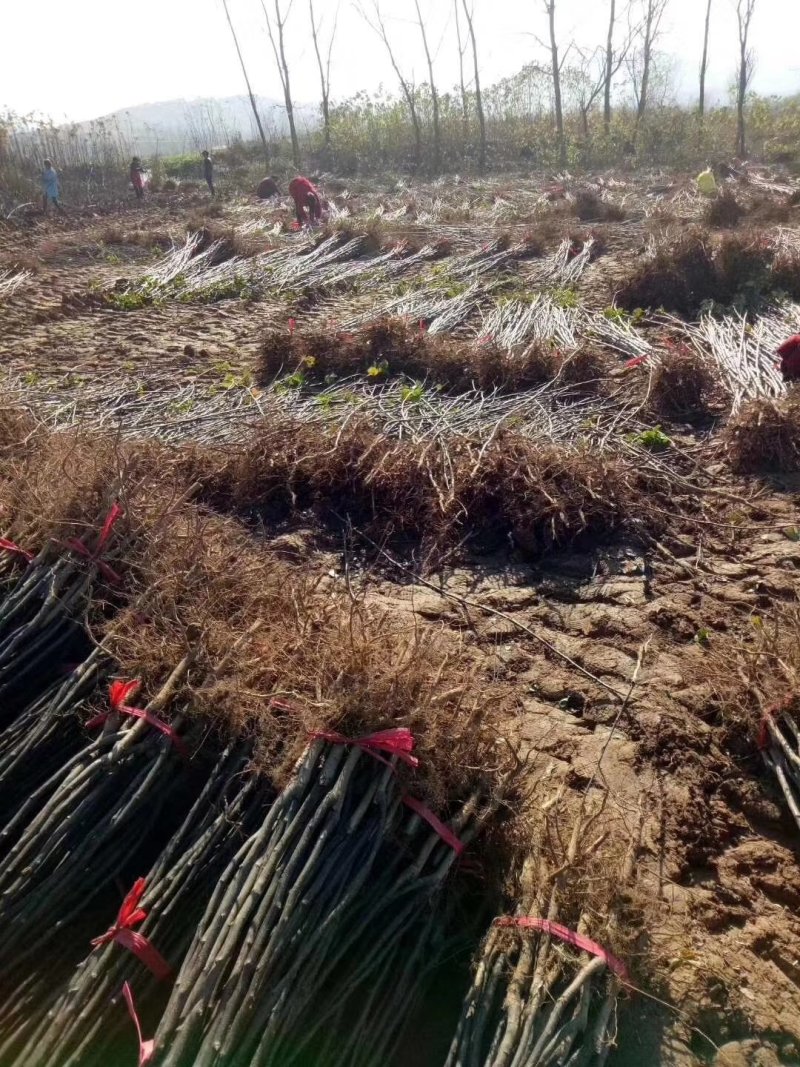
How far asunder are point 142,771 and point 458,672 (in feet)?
3.96

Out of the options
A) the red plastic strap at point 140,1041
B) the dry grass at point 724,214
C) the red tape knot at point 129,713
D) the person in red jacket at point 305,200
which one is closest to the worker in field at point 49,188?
the person in red jacket at point 305,200

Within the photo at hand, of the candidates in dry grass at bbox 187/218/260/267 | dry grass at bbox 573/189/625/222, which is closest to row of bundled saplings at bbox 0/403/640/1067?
dry grass at bbox 187/218/260/267

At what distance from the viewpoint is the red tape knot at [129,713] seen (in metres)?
2.52

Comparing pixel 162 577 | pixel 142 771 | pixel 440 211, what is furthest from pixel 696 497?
pixel 440 211

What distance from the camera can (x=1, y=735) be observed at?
2.67m

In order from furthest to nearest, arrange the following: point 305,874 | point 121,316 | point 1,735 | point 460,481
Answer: point 121,316 < point 460,481 < point 1,735 < point 305,874

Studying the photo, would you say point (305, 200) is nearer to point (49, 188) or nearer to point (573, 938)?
point (49, 188)

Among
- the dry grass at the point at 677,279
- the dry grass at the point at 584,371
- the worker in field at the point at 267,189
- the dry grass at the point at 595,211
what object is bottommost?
the dry grass at the point at 584,371

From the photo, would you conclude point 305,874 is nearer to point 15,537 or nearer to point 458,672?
point 458,672

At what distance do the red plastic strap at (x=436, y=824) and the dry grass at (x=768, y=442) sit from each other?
12.3ft

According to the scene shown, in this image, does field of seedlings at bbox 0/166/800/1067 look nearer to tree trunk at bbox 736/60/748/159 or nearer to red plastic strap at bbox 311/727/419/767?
red plastic strap at bbox 311/727/419/767

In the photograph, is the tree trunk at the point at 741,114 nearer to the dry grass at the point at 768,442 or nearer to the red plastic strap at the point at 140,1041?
the dry grass at the point at 768,442

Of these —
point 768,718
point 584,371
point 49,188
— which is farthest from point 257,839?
point 49,188

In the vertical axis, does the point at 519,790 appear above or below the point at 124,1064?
above
